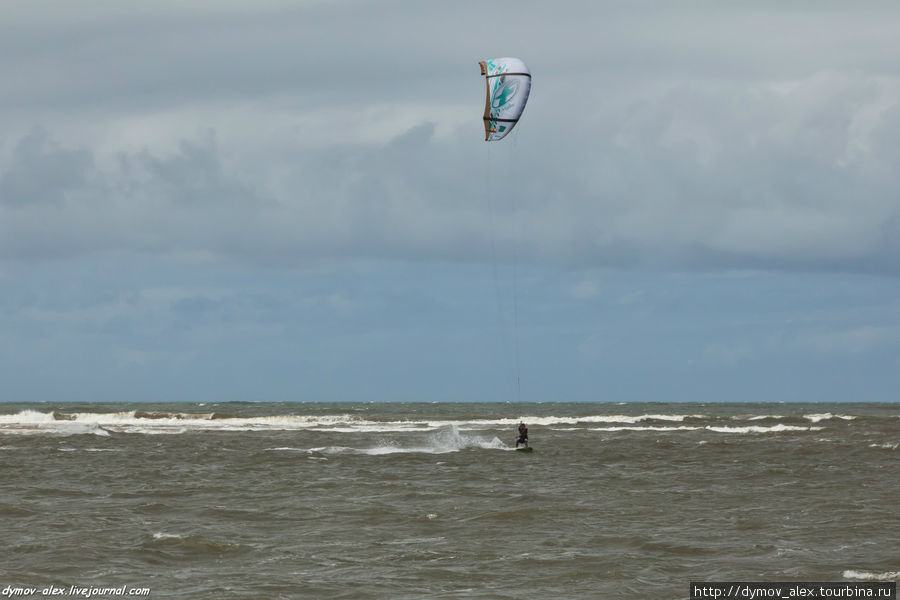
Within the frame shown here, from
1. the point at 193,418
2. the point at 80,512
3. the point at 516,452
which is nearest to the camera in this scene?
the point at 80,512

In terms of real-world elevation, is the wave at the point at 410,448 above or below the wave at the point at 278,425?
below

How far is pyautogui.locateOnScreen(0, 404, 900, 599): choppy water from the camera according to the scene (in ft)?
55.0

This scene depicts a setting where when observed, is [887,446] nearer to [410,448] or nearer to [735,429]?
[735,429]

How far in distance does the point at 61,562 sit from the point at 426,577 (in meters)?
6.31

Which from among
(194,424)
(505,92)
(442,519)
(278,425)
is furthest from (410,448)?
(194,424)

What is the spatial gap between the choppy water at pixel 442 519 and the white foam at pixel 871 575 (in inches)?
2.5

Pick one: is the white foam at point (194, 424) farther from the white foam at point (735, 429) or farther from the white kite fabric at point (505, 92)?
the white kite fabric at point (505, 92)

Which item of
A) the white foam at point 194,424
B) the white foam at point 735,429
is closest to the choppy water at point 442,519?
the white foam at point 735,429

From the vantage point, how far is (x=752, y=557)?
1812cm

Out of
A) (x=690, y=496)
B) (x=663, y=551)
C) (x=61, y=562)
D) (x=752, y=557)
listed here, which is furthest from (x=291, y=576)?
(x=690, y=496)

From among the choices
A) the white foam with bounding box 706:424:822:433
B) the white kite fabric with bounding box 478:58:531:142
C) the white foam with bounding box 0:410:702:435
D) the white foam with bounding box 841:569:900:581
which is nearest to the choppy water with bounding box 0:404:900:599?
the white foam with bounding box 841:569:900:581

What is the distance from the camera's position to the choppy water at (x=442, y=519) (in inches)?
659

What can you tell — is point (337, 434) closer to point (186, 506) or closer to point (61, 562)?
point (186, 506)

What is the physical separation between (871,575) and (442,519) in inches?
367
